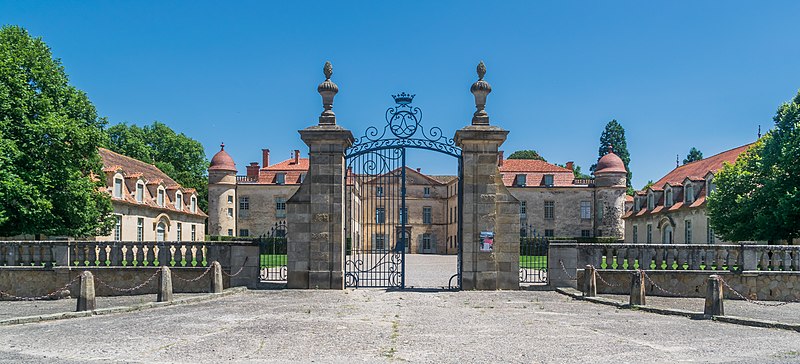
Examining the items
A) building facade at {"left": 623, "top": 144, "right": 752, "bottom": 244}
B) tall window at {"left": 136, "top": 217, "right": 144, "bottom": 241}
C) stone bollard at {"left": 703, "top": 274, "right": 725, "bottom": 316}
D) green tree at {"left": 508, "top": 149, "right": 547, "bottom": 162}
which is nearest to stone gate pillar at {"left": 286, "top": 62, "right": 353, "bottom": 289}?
stone bollard at {"left": 703, "top": 274, "right": 725, "bottom": 316}

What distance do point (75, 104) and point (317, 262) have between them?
16.2m

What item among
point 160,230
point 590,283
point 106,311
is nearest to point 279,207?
point 160,230

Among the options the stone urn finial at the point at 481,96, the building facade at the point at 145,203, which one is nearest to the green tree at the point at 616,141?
the building facade at the point at 145,203

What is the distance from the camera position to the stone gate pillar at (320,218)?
15.6 m

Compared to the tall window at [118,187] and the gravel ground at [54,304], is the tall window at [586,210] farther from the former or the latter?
the gravel ground at [54,304]

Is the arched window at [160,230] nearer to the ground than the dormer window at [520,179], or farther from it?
nearer to the ground

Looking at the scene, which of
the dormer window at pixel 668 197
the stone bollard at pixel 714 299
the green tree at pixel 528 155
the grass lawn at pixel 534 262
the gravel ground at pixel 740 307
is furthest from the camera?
the green tree at pixel 528 155

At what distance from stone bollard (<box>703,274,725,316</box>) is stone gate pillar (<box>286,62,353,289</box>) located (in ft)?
26.1

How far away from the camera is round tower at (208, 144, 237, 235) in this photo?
57844 mm

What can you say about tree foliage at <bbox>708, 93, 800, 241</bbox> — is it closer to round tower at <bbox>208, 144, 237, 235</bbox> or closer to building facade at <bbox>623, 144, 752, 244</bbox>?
building facade at <bbox>623, 144, 752, 244</bbox>

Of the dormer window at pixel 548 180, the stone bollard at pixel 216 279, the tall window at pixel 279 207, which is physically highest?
the dormer window at pixel 548 180

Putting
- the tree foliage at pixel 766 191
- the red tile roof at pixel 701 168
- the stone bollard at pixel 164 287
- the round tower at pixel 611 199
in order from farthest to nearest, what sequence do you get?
the round tower at pixel 611 199 → the red tile roof at pixel 701 168 → the tree foliage at pixel 766 191 → the stone bollard at pixel 164 287

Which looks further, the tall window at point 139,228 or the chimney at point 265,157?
the chimney at point 265,157

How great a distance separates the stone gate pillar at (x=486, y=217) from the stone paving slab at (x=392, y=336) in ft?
8.35
